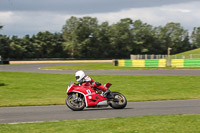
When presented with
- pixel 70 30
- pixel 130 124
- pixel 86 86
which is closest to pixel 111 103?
pixel 86 86

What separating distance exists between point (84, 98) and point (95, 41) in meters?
96.3

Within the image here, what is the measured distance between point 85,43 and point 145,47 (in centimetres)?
2394

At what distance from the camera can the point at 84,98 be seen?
36.9 ft

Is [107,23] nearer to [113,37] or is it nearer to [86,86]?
[113,37]

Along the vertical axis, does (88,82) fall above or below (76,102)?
above

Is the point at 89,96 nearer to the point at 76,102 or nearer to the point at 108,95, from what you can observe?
the point at 76,102

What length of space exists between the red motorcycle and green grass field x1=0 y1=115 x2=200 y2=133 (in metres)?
2.69

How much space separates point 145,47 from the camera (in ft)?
373

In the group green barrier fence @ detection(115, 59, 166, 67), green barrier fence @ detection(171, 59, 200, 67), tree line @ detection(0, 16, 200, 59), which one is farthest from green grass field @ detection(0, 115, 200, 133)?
tree line @ detection(0, 16, 200, 59)

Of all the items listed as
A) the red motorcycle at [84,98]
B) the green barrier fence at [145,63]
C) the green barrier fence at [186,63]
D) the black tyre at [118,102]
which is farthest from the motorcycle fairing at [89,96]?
the green barrier fence at [145,63]

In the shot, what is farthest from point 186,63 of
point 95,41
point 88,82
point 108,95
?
point 95,41

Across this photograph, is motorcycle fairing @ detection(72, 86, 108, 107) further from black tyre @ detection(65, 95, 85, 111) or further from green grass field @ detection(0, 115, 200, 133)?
green grass field @ detection(0, 115, 200, 133)

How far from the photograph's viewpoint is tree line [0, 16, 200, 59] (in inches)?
3969

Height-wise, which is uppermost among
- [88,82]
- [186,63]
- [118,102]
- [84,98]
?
[88,82]
